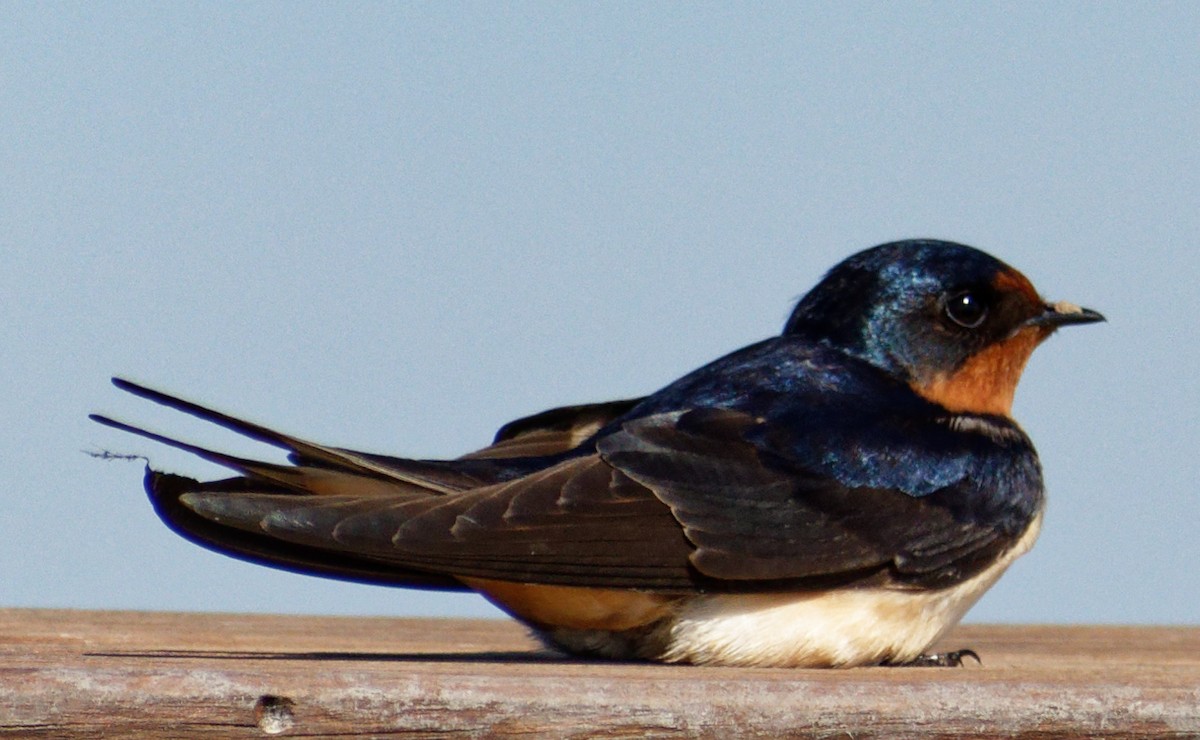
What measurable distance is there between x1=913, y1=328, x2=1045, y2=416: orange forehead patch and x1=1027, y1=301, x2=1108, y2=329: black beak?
2 centimetres

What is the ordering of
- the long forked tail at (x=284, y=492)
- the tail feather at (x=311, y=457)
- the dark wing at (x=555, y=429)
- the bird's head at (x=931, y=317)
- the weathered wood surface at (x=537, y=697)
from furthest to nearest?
the bird's head at (x=931, y=317), the dark wing at (x=555, y=429), the long forked tail at (x=284, y=492), the tail feather at (x=311, y=457), the weathered wood surface at (x=537, y=697)

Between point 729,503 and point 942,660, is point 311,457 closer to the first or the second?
point 729,503

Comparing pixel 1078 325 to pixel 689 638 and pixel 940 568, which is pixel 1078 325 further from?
pixel 689 638

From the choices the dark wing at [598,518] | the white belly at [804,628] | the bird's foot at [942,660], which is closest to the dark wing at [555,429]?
the dark wing at [598,518]

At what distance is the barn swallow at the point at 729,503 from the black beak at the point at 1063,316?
174mm

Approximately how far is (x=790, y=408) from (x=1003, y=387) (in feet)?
1.91

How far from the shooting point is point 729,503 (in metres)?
2.95

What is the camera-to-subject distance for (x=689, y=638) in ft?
9.52

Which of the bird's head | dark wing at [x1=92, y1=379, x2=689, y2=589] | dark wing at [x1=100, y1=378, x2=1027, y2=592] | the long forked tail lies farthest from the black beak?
the long forked tail

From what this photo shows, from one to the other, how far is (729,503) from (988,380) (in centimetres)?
76

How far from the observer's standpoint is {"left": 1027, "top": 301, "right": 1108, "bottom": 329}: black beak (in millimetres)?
3537

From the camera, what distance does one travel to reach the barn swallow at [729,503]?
275 centimetres

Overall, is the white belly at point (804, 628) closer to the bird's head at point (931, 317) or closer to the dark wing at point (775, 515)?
the dark wing at point (775, 515)

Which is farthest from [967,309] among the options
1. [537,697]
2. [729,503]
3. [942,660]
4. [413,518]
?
[537,697]
